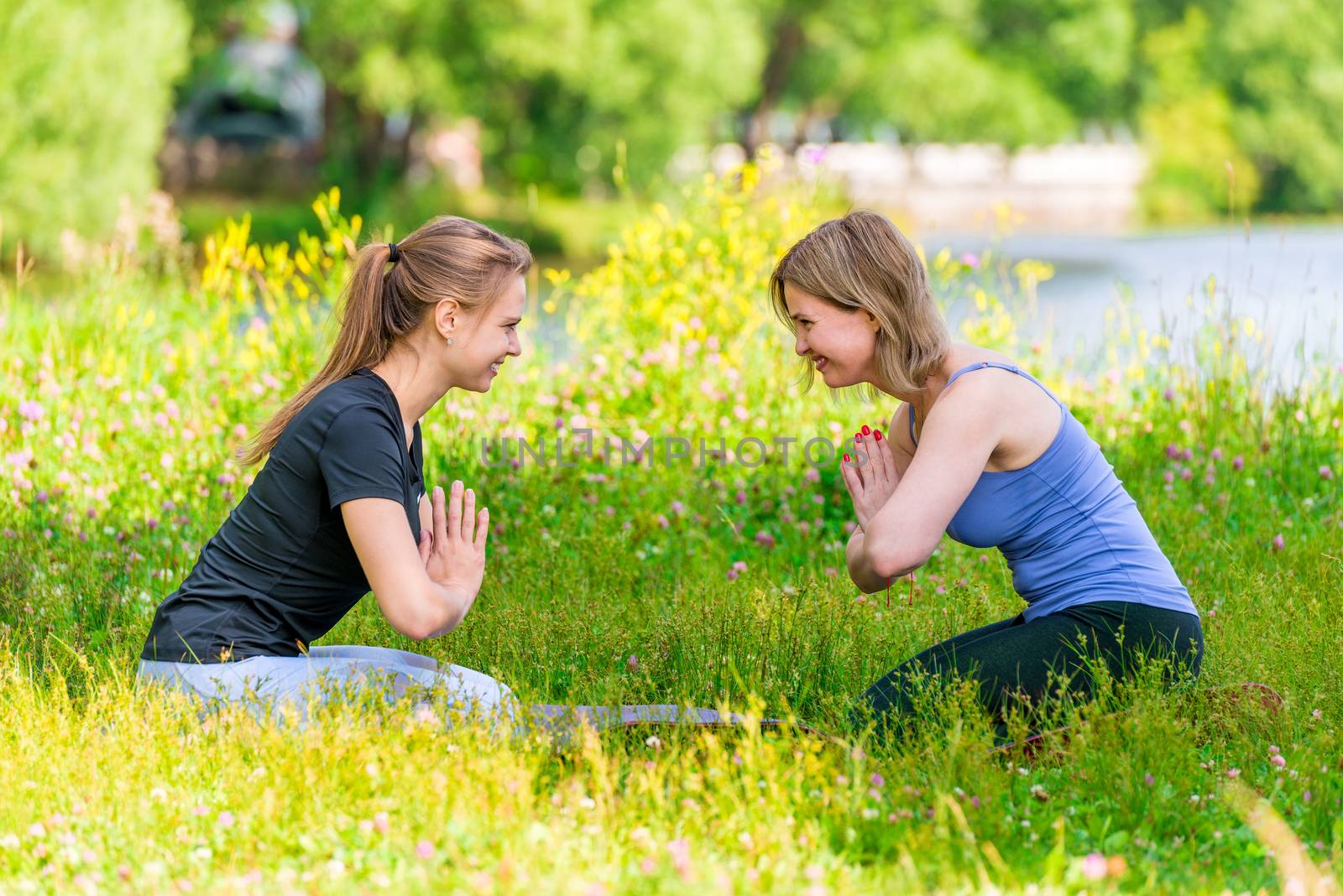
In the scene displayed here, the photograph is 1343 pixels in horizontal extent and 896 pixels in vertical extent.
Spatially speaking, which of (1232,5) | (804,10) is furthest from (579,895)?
(1232,5)

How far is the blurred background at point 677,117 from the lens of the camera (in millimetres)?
16953

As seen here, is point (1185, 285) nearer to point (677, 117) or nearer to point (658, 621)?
point (677, 117)

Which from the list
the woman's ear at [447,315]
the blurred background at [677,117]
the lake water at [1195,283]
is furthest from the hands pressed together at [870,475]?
the lake water at [1195,283]

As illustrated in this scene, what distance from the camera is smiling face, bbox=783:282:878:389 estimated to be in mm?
3205

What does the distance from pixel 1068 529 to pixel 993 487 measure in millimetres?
218

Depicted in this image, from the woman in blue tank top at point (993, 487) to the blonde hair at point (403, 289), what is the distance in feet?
2.36

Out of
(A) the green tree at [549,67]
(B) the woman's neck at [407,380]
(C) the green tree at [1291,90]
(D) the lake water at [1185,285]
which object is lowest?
(B) the woman's neck at [407,380]

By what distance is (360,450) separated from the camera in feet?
9.32

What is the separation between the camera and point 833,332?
3.21 meters

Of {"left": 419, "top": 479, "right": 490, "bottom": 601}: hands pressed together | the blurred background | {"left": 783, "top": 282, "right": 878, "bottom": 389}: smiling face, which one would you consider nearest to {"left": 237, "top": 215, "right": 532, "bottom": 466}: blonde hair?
{"left": 419, "top": 479, "right": 490, "bottom": 601}: hands pressed together

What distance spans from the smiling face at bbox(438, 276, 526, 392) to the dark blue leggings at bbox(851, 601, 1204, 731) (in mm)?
1170

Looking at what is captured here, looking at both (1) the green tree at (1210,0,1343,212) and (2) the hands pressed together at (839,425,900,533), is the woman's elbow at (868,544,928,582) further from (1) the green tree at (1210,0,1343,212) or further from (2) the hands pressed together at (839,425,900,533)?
(1) the green tree at (1210,0,1343,212)

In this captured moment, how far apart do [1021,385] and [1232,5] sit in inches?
1678

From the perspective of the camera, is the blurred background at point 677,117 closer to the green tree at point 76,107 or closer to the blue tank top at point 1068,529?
the green tree at point 76,107
